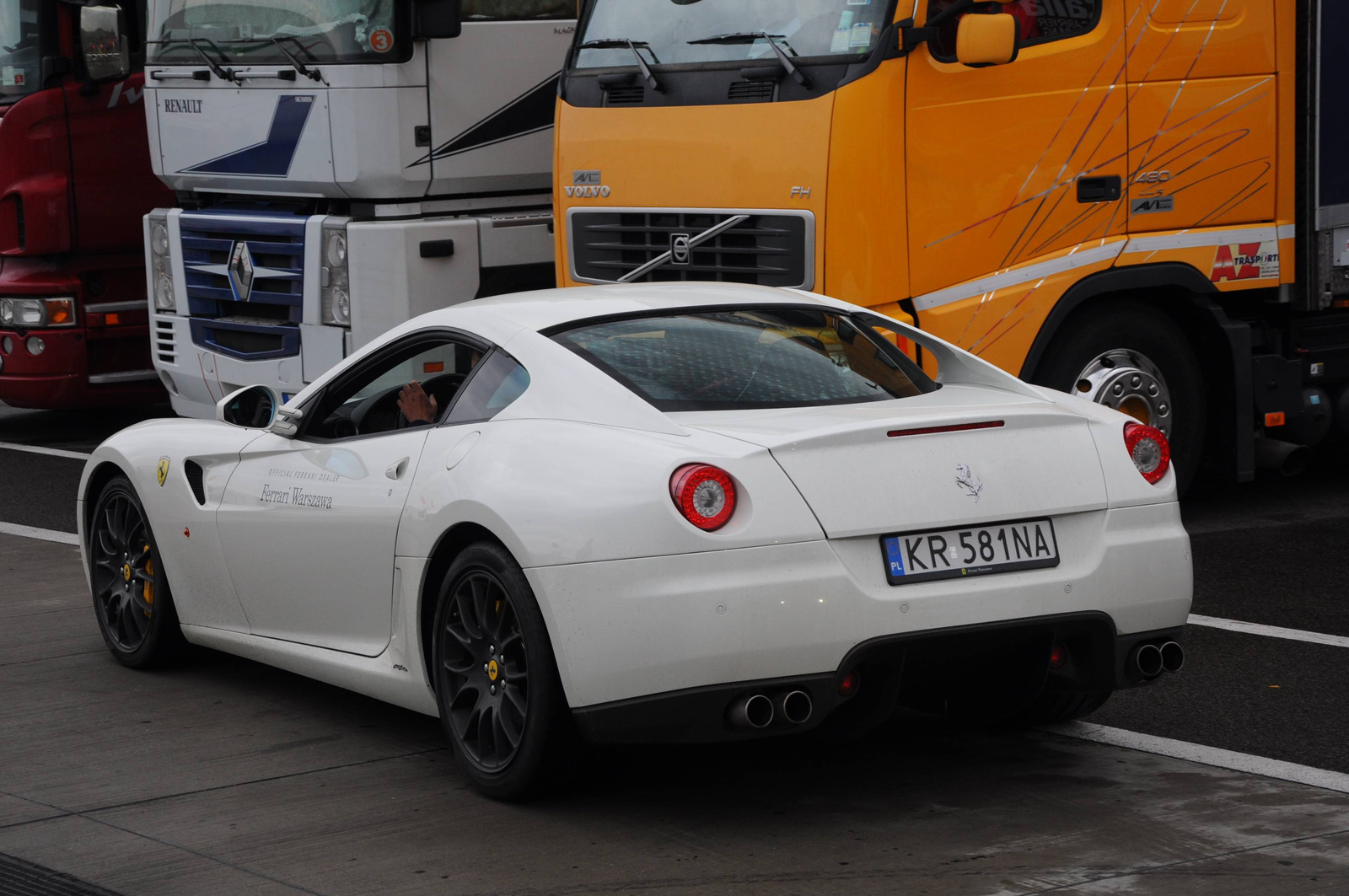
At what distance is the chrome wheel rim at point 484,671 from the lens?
5.21 m

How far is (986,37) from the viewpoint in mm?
8375

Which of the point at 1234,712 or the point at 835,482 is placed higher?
the point at 835,482

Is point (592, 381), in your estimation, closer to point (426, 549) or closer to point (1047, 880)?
point (426, 549)

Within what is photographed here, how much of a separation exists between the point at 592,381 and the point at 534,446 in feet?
0.86

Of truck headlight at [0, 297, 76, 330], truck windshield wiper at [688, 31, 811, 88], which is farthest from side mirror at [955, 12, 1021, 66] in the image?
truck headlight at [0, 297, 76, 330]

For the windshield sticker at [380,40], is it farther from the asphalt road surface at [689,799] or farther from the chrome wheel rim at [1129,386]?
the asphalt road surface at [689,799]

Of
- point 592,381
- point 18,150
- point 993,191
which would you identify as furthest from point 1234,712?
point 18,150

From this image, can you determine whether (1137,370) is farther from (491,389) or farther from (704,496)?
(704,496)

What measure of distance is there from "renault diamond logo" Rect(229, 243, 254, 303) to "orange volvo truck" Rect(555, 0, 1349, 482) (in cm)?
241

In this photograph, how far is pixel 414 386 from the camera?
20.5ft

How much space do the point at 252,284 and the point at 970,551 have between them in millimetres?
7432

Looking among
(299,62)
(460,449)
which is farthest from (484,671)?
(299,62)

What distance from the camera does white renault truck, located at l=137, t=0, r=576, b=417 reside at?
10680 millimetres

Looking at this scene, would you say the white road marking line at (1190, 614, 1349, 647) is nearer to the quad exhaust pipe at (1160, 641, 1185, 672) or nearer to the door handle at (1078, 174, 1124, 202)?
the quad exhaust pipe at (1160, 641, 1185, 672)
